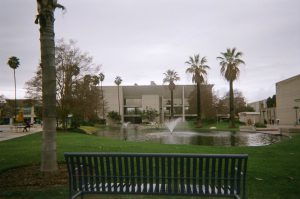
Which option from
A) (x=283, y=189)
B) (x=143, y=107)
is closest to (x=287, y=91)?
(x=143, y=107)

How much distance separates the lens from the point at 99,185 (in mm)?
5355

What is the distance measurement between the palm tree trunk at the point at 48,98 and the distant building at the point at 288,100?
4799 cm

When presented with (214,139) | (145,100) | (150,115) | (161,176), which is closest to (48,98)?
(161,176)

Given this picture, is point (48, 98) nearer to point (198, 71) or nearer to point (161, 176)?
point (161, 176)

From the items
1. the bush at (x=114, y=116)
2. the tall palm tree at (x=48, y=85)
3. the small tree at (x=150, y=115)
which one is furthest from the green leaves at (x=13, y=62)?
the tall palm tree at (x=48, y=85)

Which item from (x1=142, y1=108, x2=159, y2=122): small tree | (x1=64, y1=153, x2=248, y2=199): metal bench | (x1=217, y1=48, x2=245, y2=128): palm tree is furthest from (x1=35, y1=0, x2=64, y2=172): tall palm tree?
(x1=142, y1=108, x2=159, y2=122): small tree

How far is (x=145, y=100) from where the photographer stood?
95250mm

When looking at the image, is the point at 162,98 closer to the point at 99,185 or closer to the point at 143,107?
the point at 143,107

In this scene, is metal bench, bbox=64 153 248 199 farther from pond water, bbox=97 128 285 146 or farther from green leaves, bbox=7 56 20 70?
green leaves, bbox=7 56 20 70

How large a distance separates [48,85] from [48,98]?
1.10 ft

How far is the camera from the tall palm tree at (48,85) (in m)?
8.21

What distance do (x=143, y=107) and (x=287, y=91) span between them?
154ft

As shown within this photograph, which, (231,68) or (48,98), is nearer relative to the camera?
(48,98)

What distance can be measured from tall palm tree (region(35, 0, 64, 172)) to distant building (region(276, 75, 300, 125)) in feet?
157
